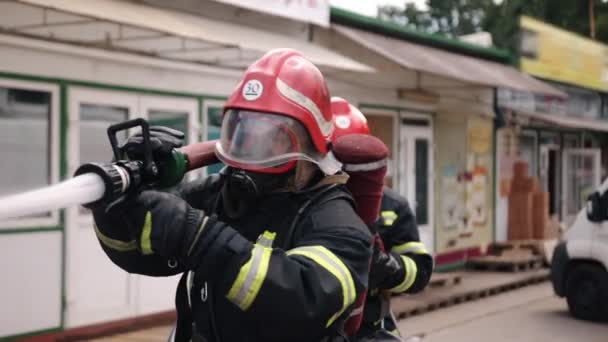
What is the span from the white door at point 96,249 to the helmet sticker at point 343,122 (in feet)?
13.6

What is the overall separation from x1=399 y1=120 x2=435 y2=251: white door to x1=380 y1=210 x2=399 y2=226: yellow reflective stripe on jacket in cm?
891

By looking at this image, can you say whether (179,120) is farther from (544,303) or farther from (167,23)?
(544,303)

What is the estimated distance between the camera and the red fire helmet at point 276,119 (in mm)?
2260

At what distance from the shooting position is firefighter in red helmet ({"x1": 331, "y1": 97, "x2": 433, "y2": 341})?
3.51 metres

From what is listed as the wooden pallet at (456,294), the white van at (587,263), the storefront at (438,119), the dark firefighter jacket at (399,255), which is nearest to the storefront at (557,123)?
the storefront at (438,119)

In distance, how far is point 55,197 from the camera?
5.79 ft

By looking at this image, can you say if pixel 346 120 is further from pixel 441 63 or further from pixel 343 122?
pixel 441 63

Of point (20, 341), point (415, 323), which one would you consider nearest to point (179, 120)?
point (20, 341)

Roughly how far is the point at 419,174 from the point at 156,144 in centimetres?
1165

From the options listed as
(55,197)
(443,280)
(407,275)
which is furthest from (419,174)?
(55,197)

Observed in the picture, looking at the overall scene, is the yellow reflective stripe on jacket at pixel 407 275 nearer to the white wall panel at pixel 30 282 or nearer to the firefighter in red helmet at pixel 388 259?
the firefighter in red helmet at pixel 388 259

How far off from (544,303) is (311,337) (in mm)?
10113

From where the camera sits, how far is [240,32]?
9.18 m

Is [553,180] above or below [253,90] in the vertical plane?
below
